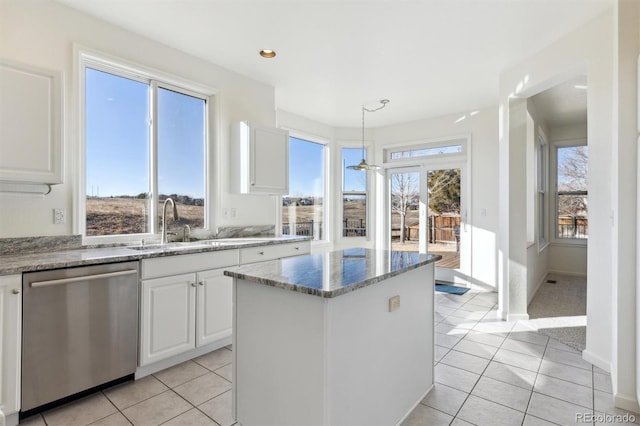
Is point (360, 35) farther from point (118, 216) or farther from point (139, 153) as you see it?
point (118, 216)

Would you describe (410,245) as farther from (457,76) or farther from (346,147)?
(457,76)

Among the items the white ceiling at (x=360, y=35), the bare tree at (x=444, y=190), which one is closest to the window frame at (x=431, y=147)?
the bare tree at (x=444, y=190)

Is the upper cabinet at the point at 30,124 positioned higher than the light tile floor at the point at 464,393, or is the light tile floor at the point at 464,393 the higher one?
the upper cabinet at the point at 30,124

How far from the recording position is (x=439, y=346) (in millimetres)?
3107

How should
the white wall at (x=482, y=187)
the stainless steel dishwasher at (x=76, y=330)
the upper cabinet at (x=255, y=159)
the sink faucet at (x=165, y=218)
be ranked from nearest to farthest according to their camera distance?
the stainless steel dishwasher at (x=76, y=330)
the sink faucet at (x=165, y=218)
the upper cabinet at (x=255, y=159)
the white wall at (x=482, y=187)

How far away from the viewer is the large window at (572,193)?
19.9ft

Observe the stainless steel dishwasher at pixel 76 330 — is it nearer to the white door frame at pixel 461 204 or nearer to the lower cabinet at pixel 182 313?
the lower cabinet at pixel 182 313

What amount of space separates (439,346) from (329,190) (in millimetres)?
3535

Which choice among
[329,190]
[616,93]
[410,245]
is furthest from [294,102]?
[616,93]

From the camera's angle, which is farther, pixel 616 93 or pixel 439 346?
pixel 439 346

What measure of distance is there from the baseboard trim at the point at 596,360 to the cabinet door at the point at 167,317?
10.6 ft

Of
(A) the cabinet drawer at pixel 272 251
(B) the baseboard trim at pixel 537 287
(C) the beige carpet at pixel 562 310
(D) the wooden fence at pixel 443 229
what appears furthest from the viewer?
(D) the wooden fence at pixel 443 229

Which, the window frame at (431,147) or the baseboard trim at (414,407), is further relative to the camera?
the window frame at (431,147)

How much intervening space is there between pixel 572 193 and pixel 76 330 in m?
7.36
